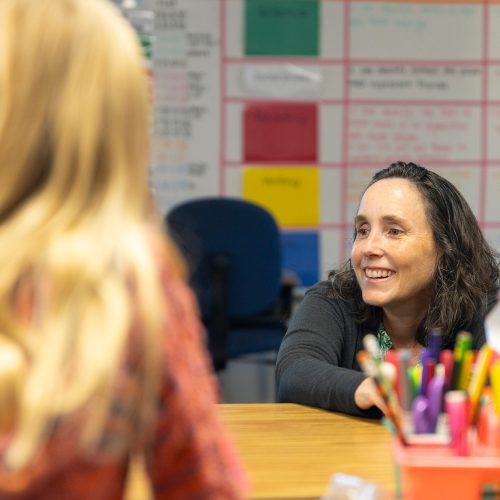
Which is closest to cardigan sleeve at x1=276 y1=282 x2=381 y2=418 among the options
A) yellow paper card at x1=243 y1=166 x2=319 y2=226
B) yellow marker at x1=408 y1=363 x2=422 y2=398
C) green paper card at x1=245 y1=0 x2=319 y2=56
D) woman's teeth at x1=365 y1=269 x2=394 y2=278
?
woman's teeth at x1=365 y1=269 x2=394 y2=278

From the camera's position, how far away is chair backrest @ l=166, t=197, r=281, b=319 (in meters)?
3.71

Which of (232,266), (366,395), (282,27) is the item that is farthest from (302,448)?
(282,27)

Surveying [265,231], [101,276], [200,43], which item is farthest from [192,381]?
[200,43]

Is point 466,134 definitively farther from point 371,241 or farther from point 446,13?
point 371,241

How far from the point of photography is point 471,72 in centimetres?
419

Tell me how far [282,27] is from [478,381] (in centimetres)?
313

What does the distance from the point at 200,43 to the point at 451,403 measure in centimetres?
322

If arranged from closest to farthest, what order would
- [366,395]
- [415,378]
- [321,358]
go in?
[415,378] < [366,395] < [321,358]

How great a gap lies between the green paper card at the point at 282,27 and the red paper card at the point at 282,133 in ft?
0.75

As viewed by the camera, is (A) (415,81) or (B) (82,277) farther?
(A) (415,81)

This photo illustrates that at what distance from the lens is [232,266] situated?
3730 mm

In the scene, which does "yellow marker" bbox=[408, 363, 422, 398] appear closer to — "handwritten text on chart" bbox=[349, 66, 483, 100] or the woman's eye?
the woman's eye

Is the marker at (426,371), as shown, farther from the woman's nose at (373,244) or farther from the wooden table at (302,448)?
the woman's nose at (373,244)

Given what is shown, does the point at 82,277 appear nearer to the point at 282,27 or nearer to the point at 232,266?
the point at 232,266
